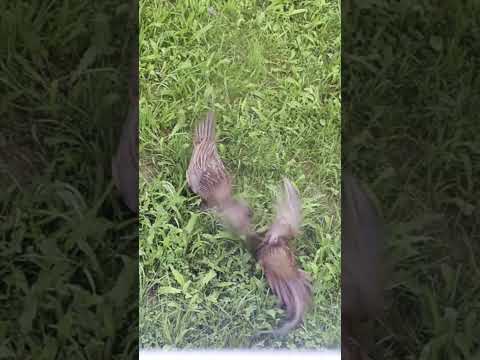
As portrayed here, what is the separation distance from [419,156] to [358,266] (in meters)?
0.22

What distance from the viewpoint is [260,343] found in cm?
121

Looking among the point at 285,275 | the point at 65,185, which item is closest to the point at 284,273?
the point at 285,275

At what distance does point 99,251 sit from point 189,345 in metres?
0.47

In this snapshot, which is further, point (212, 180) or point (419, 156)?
point (212, 180)

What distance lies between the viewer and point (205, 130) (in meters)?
1.28

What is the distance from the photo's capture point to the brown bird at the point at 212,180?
126 centimetres

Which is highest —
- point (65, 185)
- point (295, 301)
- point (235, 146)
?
point (235, 146)

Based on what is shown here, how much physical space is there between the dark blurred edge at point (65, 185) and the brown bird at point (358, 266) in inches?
14.3

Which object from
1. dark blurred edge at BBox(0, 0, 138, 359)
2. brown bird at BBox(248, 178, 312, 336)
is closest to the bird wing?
brown bird at BBox(248, 178, 312, 336)

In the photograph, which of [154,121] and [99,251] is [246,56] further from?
[99,251]

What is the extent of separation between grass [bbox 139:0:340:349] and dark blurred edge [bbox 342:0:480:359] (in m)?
0.33

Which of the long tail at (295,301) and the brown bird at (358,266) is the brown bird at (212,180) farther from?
the brown bird at (358,266)

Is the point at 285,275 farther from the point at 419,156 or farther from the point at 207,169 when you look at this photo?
the point at 419,156

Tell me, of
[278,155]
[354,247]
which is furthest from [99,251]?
[278,155]
